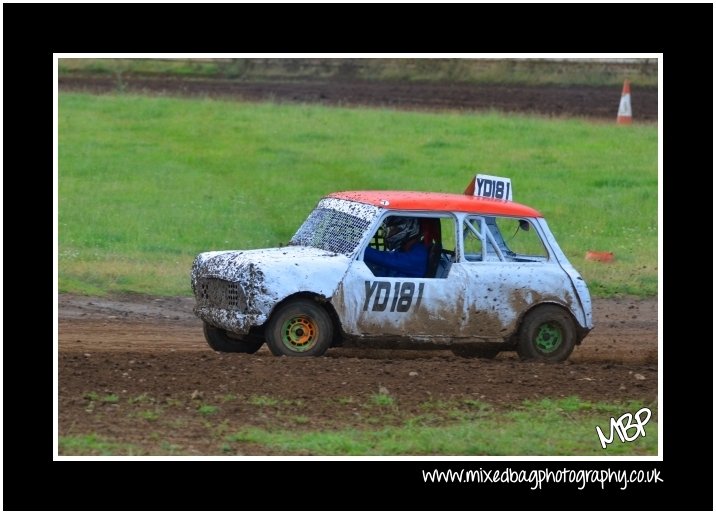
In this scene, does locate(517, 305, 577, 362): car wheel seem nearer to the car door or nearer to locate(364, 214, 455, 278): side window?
the car door

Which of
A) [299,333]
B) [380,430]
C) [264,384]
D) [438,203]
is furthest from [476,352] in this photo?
[380,430]

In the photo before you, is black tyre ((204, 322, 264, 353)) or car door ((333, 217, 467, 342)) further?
black tyre ((204, 322, 264, 353))

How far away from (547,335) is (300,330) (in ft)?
Result: 8.05

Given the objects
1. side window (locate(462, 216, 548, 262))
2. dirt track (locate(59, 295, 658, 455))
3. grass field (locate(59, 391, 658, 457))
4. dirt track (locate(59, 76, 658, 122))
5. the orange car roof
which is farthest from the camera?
dirt track (locate(59, 76, 658, 122))

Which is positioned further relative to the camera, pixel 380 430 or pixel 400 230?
pixel 400 230

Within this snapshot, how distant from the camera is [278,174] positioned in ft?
69.5

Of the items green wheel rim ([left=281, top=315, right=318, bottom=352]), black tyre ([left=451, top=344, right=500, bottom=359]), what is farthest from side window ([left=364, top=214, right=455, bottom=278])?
green wheel rim ([left=281, top=315, right=318, bottom=352])

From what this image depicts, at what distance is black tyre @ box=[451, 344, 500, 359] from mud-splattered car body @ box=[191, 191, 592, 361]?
2 cm

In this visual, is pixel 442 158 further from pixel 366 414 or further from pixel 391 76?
pixel 366 414

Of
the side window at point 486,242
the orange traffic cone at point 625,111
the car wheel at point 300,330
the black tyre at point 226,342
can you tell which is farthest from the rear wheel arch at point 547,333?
the orange traffic cone at point 625,111

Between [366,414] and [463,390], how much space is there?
1098mm

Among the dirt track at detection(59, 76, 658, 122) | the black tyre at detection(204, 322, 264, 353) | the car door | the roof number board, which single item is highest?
the dirt track at detection(59, 76, 658, 122)

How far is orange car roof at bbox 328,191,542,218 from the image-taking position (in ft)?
38.2

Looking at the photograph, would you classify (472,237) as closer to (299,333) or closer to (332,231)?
(332,231)
